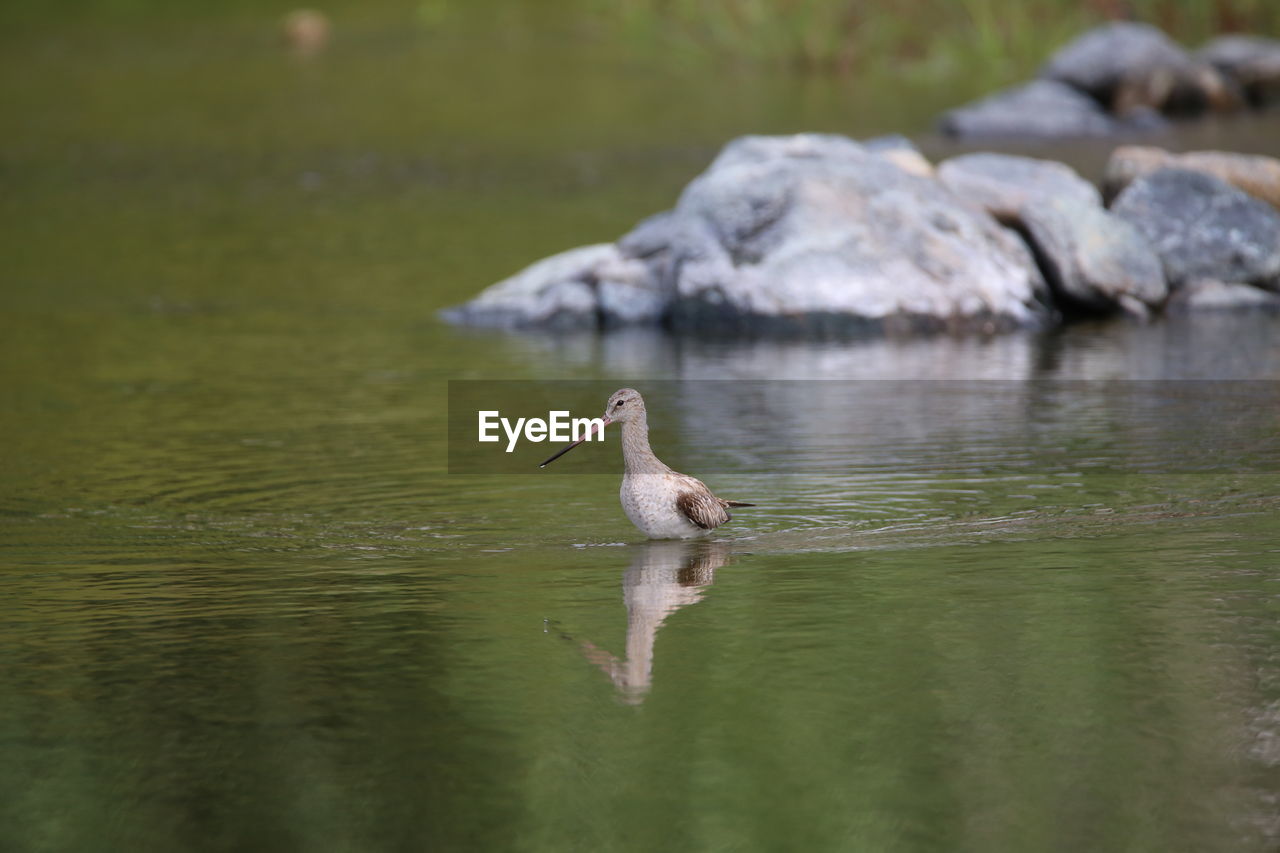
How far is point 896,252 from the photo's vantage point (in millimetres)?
15344

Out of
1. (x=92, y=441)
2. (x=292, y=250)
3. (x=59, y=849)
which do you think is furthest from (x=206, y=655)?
(x=292, y=250)

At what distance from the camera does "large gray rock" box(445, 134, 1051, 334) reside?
15367 millimetres

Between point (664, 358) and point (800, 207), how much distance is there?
1822mm

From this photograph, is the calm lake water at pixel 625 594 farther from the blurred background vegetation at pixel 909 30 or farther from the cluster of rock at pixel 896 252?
the blurred background vegetation at pixel 909 30

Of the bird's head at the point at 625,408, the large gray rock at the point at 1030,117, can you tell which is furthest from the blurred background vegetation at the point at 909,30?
the bird's head at the point at 625,408

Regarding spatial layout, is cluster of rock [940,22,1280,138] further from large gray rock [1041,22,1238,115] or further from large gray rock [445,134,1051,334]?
large gray rock [445,134,1051,334]

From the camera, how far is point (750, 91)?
110ft

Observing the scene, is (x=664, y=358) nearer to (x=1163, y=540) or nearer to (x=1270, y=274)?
(x=1270, y=274)

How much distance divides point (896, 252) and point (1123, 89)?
54.9ft

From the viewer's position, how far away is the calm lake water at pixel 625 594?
5.54 m

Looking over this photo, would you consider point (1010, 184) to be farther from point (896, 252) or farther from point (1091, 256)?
point (896, 252)

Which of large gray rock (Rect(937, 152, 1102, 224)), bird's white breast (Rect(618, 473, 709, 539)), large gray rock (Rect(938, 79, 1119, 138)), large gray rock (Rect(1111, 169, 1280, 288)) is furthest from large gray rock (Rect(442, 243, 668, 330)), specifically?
large gray rock (Rect(938, 79, 1119, 138))

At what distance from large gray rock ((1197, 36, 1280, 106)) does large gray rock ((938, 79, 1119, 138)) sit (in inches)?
144

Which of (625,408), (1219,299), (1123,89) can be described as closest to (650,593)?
(625,408)
